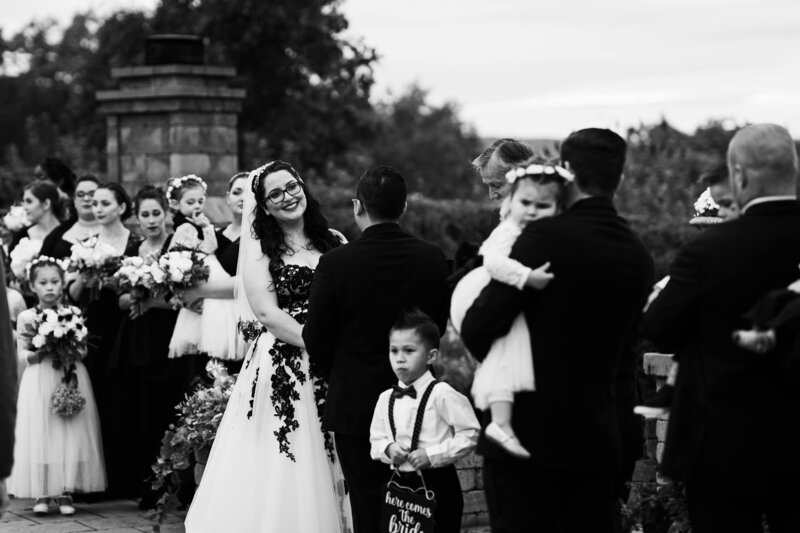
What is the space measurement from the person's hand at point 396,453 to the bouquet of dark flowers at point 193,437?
7.23ft

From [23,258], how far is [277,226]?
4123mm

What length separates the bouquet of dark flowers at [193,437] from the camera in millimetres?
7590

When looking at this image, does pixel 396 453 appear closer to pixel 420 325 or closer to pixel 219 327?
pixel 420 325

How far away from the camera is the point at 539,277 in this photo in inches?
172

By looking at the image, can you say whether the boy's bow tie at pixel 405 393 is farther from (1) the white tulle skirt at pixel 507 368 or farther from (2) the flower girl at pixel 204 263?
(2) the flower girl at pixel 204 263

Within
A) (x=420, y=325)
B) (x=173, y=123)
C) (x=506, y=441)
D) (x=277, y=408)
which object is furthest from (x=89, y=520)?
(x=173, y=123)

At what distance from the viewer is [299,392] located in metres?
6.54

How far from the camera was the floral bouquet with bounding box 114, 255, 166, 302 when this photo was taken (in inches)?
320

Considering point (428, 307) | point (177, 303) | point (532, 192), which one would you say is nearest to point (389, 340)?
point (428, 307)

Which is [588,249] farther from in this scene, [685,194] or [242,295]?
[685,194]

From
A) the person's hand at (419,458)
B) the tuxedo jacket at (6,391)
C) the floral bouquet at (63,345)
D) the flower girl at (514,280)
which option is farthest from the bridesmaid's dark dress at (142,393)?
the tuxedo jacket at (6,391)

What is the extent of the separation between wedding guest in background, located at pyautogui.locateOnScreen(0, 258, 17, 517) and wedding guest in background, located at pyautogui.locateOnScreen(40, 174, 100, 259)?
5.88 meters

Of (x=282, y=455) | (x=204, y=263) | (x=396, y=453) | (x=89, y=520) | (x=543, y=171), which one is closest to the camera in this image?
(x=543, y=171)

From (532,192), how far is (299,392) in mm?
2382
